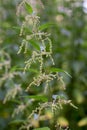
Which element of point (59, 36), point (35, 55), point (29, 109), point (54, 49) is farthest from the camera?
point (59, 36)

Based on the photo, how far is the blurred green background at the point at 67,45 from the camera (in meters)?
3.48

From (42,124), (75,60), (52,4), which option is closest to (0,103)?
(42,124)

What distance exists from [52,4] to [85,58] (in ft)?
2.59

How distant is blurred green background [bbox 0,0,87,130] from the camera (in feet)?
11.4

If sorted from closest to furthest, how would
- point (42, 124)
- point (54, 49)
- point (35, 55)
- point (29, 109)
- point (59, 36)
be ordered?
1. point (35, 55)
2. point (29, 109)
3. point (42, 124)
4. point (54, 49)
5. point (59, 36)

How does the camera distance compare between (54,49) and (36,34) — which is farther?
(54,49)

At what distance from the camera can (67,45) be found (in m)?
3.81

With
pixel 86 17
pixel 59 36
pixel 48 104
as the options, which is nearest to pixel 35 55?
pixel 48 104

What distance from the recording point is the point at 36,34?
5.26ft

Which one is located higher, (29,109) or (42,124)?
(29,109)

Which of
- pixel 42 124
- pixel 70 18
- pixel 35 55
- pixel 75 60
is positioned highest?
pixel 35 55

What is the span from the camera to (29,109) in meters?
2.72

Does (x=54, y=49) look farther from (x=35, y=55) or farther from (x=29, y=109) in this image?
(x=35, y=55)

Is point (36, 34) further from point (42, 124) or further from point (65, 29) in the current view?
point (65, 29)
